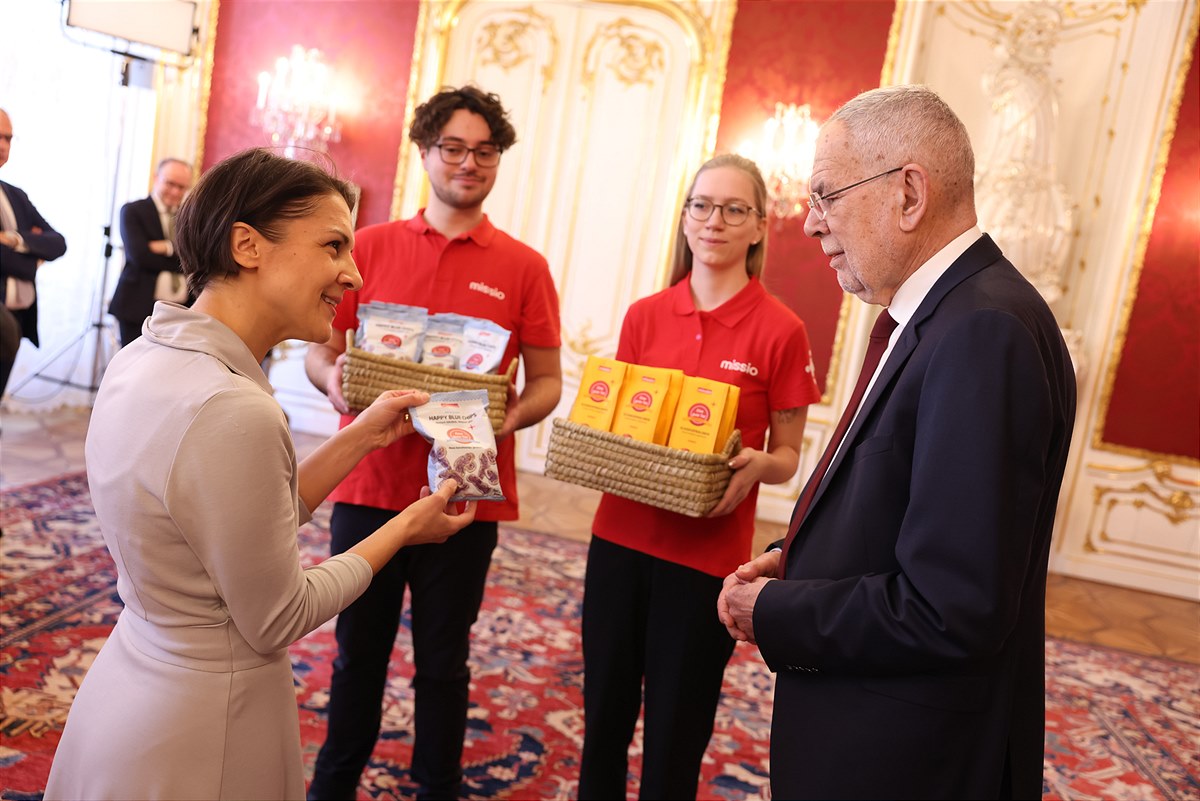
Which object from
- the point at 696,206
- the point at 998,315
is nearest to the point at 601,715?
the point at 696,206

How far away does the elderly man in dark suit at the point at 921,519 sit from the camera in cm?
108

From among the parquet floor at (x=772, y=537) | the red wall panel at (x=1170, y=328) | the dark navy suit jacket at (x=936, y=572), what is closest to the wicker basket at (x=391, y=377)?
the dark navy suit jacket at (x=936, y=572)

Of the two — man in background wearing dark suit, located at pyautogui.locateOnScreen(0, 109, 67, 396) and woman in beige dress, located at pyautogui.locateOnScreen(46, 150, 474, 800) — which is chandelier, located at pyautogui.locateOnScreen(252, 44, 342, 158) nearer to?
man in background wearing dark suit, located at pyautogui.locateOnScreen(0, 109, 67, 396)

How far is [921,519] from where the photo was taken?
3.63 ft

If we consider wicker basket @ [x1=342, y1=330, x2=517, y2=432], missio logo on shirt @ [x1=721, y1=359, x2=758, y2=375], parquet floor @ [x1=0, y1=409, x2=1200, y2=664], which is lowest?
parquet floor @ [x1=0, y1=409, x2=1200, y2=664]

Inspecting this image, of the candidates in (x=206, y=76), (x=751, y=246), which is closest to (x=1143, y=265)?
(x=751, y=246)

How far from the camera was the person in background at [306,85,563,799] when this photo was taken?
2.16 metres

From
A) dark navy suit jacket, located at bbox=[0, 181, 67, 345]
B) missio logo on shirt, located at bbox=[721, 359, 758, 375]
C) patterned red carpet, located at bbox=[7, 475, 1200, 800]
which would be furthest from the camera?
dark navy suit jacket, located at bbox=[0, 181, 67, 345]

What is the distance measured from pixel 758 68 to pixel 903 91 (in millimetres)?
5172

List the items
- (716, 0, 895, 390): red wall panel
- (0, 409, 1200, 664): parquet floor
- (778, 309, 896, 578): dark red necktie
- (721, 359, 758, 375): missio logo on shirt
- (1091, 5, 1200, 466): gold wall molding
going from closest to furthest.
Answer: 1. (778, 309, 896, 578): dark red necktie
2. (721, 359, 758, 375): missio logo on shirt
3. (0, 409, 1200, 664): parquet floor
4. (1091, 5, 1200, 466): gold wall molding
5. (716, 0, 895, 390): red wall panel

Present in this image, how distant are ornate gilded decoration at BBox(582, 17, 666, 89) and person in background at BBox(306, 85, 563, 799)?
170 inches

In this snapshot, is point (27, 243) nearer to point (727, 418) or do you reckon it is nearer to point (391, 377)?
point (391, 377)

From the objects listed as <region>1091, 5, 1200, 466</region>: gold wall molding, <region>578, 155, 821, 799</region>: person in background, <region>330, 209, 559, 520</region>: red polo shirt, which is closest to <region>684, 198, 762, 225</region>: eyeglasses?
<region>578, 155, 821, 799</region>: person in background

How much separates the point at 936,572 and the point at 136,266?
558 cm
